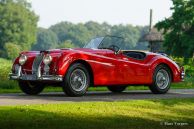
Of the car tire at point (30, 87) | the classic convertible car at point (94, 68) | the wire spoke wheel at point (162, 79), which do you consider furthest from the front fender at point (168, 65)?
the car tire at point (30, 87)

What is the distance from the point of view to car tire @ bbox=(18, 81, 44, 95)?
12570 millimetres

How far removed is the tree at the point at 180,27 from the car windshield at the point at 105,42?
38.3 meters

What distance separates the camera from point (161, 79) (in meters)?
13.4

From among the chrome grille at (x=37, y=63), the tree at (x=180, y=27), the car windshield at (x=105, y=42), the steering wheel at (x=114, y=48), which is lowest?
the chrome grille at (x=37, y=63)

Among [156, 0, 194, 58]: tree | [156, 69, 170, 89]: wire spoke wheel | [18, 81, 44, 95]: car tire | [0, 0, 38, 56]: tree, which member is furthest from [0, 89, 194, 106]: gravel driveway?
[0, 0, 38, 56]: tree

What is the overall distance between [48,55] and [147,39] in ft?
199

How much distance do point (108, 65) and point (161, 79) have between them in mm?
2001

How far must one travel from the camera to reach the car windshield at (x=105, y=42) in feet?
42.1

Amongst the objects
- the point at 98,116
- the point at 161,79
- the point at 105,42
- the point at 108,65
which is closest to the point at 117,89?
the point at 161,79

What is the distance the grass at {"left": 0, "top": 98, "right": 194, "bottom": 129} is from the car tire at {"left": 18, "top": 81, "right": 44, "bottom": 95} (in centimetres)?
356

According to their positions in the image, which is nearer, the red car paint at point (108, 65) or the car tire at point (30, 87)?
the red car paint at point (108, 65)

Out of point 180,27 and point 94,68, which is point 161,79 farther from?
point 180,27

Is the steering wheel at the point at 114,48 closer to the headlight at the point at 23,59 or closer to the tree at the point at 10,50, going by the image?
the headlight at the point at 23,59

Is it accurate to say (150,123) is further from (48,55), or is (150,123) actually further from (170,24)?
(170,24)
